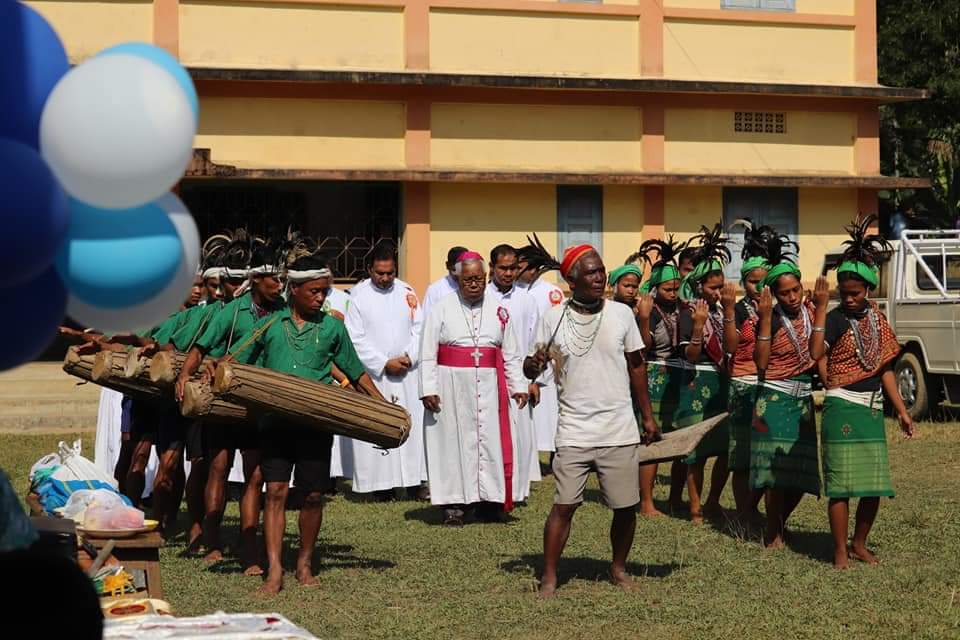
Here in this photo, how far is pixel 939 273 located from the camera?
17641mm

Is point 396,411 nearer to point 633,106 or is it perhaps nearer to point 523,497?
point 523,497

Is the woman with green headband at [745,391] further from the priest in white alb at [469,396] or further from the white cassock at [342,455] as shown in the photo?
the white cassock at [342,455]

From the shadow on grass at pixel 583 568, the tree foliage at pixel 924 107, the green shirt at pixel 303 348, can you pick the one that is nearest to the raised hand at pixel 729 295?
the shadow on grass at pixel 583 568

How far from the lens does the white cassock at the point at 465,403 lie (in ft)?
35.7

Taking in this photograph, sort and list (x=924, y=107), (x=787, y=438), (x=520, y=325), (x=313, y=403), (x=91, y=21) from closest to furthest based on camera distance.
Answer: (x=313, y=403), (x=787, y=438), (x=520, y=325), (x=91, y=21), (x=924, y=107)

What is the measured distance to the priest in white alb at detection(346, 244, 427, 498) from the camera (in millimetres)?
12242

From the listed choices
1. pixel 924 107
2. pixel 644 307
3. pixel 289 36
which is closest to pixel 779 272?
pixel 644 307

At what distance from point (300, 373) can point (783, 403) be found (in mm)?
2936

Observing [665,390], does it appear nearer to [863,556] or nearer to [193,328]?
[863,556]

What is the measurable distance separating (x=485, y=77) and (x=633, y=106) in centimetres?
216

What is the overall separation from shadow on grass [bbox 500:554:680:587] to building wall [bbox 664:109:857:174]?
468 inches

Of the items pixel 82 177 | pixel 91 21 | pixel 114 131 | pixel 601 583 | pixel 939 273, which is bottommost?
pixel 601 583

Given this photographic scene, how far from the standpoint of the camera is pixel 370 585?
8.34 m

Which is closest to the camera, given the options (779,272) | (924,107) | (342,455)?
(779,272)
